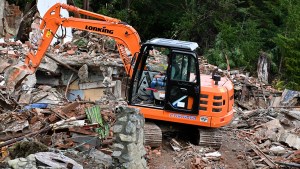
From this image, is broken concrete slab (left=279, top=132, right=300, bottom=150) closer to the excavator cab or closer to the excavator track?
the excavator track

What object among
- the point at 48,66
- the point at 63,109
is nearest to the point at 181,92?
the point at 63,109

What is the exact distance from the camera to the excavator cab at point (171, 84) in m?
9.86

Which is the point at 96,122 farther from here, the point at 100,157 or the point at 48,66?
the point at 48,66

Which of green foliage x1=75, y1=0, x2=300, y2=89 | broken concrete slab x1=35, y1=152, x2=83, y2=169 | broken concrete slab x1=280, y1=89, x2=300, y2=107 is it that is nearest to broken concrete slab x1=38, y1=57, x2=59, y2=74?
broken concrete slab x1=35, y1=152, x2=83, y2=169

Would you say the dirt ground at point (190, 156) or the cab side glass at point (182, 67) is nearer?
the dirt ground at point (190, 156)

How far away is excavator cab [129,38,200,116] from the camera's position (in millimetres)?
9859

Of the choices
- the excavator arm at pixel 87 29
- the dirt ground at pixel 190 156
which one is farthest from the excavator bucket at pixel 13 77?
the dirt ground at pixel 190 156

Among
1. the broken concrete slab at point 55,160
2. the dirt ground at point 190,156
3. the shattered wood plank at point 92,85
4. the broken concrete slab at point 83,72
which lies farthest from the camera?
the shattered wood plank at point 92,85

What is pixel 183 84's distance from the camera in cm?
991

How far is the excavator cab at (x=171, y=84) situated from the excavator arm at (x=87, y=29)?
60 centimetres

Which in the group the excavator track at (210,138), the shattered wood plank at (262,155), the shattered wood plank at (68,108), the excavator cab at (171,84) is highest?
the excavator cab at (171,84)

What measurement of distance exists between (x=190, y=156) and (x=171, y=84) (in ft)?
4.72

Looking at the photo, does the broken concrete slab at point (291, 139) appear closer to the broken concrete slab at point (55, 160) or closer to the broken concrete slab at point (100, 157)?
the broken concrete slab at point (100, 157)

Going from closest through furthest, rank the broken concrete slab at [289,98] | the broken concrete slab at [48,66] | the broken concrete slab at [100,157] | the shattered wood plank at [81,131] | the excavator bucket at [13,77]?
1. the broken concrete slab at [100,157]
2. the shattered wood plank at [81,131]
3. the excavator bucket at [13,77]
4. the broken concrete slab at [48,66]
5. the broken concrete slab at [289,98]
